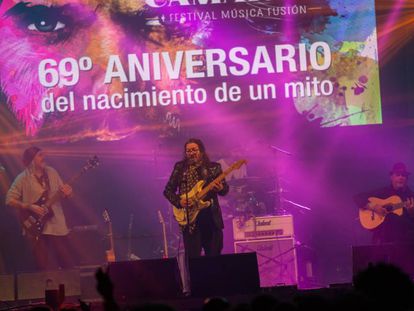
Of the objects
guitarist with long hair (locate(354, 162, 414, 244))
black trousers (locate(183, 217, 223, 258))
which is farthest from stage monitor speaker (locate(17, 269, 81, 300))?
guitarist with long hair (locate(354, 162, 414, 244))

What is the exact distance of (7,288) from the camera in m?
11.1

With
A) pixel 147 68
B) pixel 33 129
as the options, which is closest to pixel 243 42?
pixel 147 68

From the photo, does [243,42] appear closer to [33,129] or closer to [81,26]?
[81,26]

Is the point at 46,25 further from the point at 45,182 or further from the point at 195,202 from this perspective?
the point at 195,202

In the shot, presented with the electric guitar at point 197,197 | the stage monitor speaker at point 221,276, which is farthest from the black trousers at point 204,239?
the stage monitor speaker at point 221,276

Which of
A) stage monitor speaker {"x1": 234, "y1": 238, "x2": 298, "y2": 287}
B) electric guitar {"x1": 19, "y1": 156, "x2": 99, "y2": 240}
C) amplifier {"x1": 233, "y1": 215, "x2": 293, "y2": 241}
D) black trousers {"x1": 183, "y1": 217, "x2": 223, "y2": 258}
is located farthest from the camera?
electric guitar {"x1": 19, "y1": 156, "x2": 99, "y2": 240}

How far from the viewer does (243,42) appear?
42.5ft

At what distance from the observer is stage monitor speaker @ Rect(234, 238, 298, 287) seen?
12000 mm

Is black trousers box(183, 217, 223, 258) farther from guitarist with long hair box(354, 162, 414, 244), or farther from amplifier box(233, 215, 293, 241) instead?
guitarist with long hair box(354, 162, 414, 244)

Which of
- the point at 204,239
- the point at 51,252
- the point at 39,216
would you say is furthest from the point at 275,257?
Result: the point at 39,216

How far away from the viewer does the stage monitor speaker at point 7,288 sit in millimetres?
11000

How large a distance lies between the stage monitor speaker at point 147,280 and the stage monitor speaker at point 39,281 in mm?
2196

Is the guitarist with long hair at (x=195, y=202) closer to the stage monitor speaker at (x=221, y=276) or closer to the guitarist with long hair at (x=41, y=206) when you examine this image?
the stage monitor speaker at (x=221, y=276)

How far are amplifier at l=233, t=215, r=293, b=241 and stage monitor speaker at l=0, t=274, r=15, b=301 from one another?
288 centimetres
